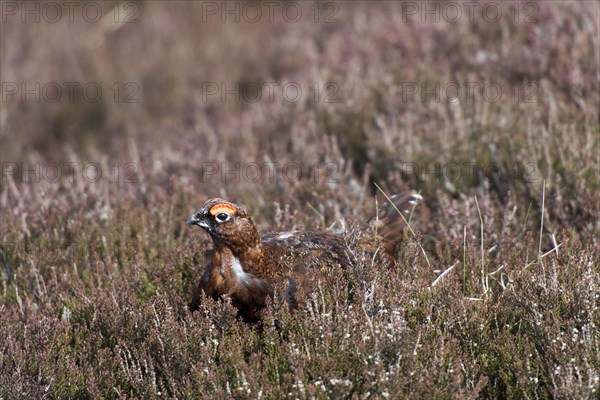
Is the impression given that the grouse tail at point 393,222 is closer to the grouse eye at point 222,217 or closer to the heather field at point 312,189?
the heather field at point 312,189

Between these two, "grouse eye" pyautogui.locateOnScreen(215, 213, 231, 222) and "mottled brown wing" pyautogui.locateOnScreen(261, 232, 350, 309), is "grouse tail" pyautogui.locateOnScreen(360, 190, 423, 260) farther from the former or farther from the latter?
"grouse eye" pyautogui.locateOnScreen(215, 213, 231, 222)

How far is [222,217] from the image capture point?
3.38 metres

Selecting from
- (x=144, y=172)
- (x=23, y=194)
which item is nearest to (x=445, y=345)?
(x=144, y=172)

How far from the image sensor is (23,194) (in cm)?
555

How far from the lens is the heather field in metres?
2.99

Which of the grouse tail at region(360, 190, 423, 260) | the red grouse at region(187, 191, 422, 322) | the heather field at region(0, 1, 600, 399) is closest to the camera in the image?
the heather field at region(0, 1, 600, 399)

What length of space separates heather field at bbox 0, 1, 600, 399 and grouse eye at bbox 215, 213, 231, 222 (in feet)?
1.31

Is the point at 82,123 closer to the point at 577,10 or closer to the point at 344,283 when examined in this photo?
the point at 577,10

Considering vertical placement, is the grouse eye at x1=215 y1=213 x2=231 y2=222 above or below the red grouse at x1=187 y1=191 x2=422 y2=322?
above

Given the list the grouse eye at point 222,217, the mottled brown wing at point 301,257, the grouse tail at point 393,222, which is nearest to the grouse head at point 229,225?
the grouse eye at point 222,217

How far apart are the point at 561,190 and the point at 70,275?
2802mm

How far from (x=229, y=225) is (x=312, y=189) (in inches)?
59.9

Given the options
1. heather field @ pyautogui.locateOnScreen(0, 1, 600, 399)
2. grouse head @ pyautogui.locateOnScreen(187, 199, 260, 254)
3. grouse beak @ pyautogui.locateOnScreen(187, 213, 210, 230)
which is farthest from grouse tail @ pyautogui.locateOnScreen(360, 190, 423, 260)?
Result: grouse beak @ pyautogui.locateOnScreen(187, 213, 210, 230)

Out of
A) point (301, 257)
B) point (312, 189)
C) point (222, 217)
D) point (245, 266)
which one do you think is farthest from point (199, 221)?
point (312, 189)
